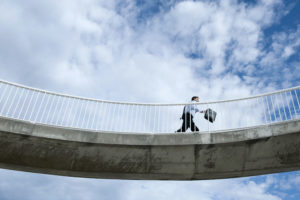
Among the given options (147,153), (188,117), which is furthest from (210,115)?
(147,153)

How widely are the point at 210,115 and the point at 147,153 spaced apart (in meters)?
2.57

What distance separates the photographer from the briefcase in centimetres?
1031

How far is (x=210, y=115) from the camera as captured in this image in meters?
10.4

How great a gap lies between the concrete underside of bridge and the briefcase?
2.01 feet

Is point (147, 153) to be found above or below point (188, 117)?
below

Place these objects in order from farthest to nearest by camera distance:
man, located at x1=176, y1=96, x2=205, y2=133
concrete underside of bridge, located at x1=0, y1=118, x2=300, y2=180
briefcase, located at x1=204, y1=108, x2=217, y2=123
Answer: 1. man, located at x1=176, y1=96, x2=205, y2=133
2. briefcase, located at x1=204, y1=108, x2=217, y2=123
3. concrete underside of bridge, located at x1=0, y1=118, x2=300, y2=180

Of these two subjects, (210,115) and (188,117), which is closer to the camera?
(210,115)

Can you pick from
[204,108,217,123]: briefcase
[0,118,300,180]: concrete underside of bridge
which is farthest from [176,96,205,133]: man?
[0,118,300,180]: concrete underside of bridge

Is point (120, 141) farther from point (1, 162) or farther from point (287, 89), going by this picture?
point (287, 89)

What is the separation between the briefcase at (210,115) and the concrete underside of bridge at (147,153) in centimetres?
61

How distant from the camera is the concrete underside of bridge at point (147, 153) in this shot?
381 inches

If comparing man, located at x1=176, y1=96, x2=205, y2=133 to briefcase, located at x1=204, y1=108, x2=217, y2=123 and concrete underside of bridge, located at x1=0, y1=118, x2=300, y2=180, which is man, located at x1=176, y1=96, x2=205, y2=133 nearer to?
briefcase, located at x1=204, y1=108, x2=217, y2=123

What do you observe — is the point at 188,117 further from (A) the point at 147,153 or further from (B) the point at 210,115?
(A) the point at 147,153

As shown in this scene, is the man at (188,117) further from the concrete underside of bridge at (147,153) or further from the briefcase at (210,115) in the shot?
the concrete underside of bridge at (147,153)
